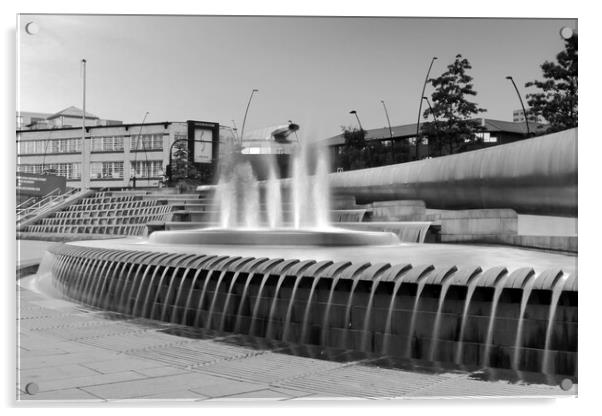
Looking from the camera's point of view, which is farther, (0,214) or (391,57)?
(391,57)

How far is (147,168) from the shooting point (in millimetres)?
6594

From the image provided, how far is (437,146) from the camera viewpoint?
1160 cm

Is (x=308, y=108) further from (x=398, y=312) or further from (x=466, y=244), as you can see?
(x=466, y=244)

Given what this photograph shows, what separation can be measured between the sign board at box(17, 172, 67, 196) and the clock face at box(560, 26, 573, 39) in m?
3.67

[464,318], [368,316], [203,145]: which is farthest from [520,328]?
[203,145]

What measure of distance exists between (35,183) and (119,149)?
1216 millimetres

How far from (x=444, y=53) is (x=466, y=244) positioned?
15.3 ft

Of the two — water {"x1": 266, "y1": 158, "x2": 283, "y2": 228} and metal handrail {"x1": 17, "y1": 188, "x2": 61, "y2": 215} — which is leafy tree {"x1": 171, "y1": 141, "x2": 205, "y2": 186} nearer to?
metal handrail {"x1": 17, "y1": 188, "x2": 61, "y2": 215}

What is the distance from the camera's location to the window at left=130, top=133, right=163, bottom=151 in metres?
5.95

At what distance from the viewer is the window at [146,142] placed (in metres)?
5.95

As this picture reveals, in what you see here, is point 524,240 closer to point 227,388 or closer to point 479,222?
point 479,222

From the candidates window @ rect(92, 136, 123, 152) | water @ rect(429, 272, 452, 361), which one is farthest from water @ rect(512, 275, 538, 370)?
window @ rect(92, 136, 123, 152)

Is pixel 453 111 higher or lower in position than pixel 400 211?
higher
